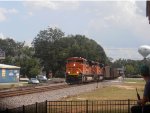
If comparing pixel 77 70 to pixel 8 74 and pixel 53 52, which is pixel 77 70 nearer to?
pixel 8 74

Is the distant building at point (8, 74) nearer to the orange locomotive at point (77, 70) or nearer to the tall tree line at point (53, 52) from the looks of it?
the orange locomotive at point (77, 70)

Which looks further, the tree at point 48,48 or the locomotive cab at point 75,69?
the tree at point 48,48

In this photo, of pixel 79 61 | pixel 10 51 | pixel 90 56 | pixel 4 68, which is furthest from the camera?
pixel 10 51

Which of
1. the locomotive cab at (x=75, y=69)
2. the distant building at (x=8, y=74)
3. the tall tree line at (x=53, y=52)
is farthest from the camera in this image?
the tall tree line at (x=53, y=52)

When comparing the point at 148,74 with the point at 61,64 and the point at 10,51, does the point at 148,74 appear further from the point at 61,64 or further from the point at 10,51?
the point at 10,51

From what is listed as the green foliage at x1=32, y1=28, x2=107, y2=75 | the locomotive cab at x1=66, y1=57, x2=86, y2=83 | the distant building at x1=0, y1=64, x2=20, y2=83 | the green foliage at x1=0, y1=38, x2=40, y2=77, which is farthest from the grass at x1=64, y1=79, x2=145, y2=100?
the green foliage at x1=32, y1=28, x2=107, y2=75

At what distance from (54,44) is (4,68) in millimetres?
60404

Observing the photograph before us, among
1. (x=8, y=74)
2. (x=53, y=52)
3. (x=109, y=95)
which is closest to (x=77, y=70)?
(x=8, y=74)

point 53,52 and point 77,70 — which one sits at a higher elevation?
point 53,52

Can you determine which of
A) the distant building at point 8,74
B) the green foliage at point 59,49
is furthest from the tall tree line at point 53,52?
the distant building at point 8,74

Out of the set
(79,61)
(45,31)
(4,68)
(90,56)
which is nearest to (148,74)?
(79,61)

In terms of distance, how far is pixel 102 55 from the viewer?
5231 inches

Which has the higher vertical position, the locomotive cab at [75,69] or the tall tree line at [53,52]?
the tall tree line at [53,52]

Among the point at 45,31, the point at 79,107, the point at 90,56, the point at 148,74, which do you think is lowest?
the point at 79,107
